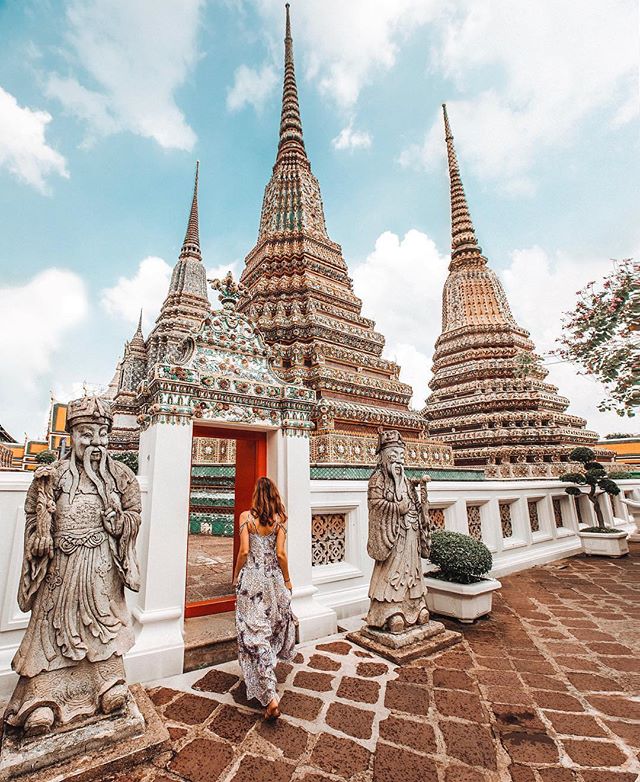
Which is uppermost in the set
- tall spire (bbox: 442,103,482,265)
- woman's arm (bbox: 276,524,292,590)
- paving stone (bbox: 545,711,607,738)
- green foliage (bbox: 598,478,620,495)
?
tall spire (bbox: 442,103,482,265)

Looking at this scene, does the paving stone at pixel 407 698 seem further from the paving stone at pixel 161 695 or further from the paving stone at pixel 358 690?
the paving stone at pixel 161 695

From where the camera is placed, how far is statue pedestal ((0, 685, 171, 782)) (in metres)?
2.41

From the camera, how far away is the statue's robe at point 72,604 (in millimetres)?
2670

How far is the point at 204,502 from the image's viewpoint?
9.78m

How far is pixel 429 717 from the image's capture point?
311cm

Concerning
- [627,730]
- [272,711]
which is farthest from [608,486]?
[272,711]

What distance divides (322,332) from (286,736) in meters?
8.05

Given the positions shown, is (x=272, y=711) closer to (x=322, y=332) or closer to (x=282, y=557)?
(x=282, y=557)

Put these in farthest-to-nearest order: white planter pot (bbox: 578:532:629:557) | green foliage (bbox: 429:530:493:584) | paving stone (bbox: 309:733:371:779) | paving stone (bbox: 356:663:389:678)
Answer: white planter pot (bbox: 578:532:629:557)
green foliage (bbox: 429:530:493:584)
paving stone (bbox: 356:663:389:678)
paving stone (bbox: 309:733:371:779)

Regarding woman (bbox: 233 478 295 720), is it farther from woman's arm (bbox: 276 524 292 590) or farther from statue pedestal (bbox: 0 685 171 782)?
statue pedestal (bbox: 0 685 171 782)

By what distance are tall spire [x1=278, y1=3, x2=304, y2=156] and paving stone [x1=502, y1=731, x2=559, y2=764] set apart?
1671cm

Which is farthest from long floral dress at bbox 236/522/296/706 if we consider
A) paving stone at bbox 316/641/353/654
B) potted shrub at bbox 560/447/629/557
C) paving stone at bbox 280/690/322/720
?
potted shrub at bbox 560/447/629/557

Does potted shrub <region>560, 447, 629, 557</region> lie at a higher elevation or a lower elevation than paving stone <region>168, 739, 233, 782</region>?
higher

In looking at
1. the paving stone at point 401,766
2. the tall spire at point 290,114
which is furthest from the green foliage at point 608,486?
the tall spire at point 290,114
